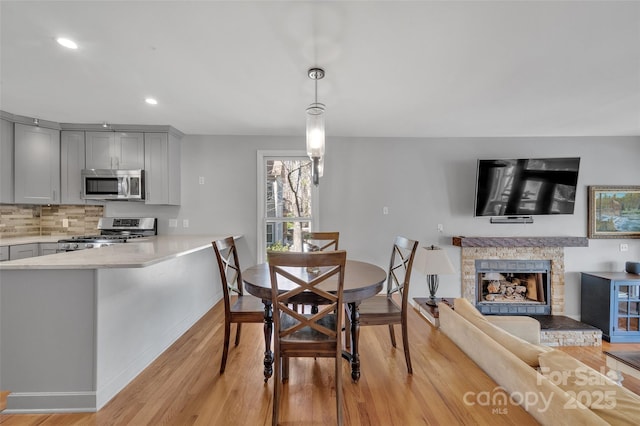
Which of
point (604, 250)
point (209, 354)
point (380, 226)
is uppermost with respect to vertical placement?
point (380, 226)

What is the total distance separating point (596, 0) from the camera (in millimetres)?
1508

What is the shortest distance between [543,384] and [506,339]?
0.47 metres

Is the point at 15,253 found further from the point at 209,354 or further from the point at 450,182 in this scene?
the point at 450,182

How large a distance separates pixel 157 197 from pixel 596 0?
441 centimetres

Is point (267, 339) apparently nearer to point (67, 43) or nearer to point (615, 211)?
point (67, 43)

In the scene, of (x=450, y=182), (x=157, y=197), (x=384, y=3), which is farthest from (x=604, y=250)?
(x=157, y=197)

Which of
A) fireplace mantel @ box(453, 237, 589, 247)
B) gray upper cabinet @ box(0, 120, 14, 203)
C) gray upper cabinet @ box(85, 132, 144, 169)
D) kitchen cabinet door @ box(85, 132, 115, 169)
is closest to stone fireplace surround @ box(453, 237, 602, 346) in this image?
fireplace mantel @ box(453, 237, 589, 247)

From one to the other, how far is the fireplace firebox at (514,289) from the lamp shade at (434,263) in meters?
1.47

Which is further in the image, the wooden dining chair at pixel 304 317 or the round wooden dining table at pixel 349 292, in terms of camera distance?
the round wooden dining table at pixel 349 292

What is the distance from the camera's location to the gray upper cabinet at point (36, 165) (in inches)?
130

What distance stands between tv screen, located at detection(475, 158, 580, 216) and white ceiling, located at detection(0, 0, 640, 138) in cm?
71

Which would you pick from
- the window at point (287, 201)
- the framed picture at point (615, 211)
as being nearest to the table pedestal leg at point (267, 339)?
the window at point (287, 201)

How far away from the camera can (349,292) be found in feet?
5.44

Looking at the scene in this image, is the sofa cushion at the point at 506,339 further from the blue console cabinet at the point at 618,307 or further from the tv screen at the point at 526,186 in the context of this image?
the blue console cabinet at the point at 618,307
